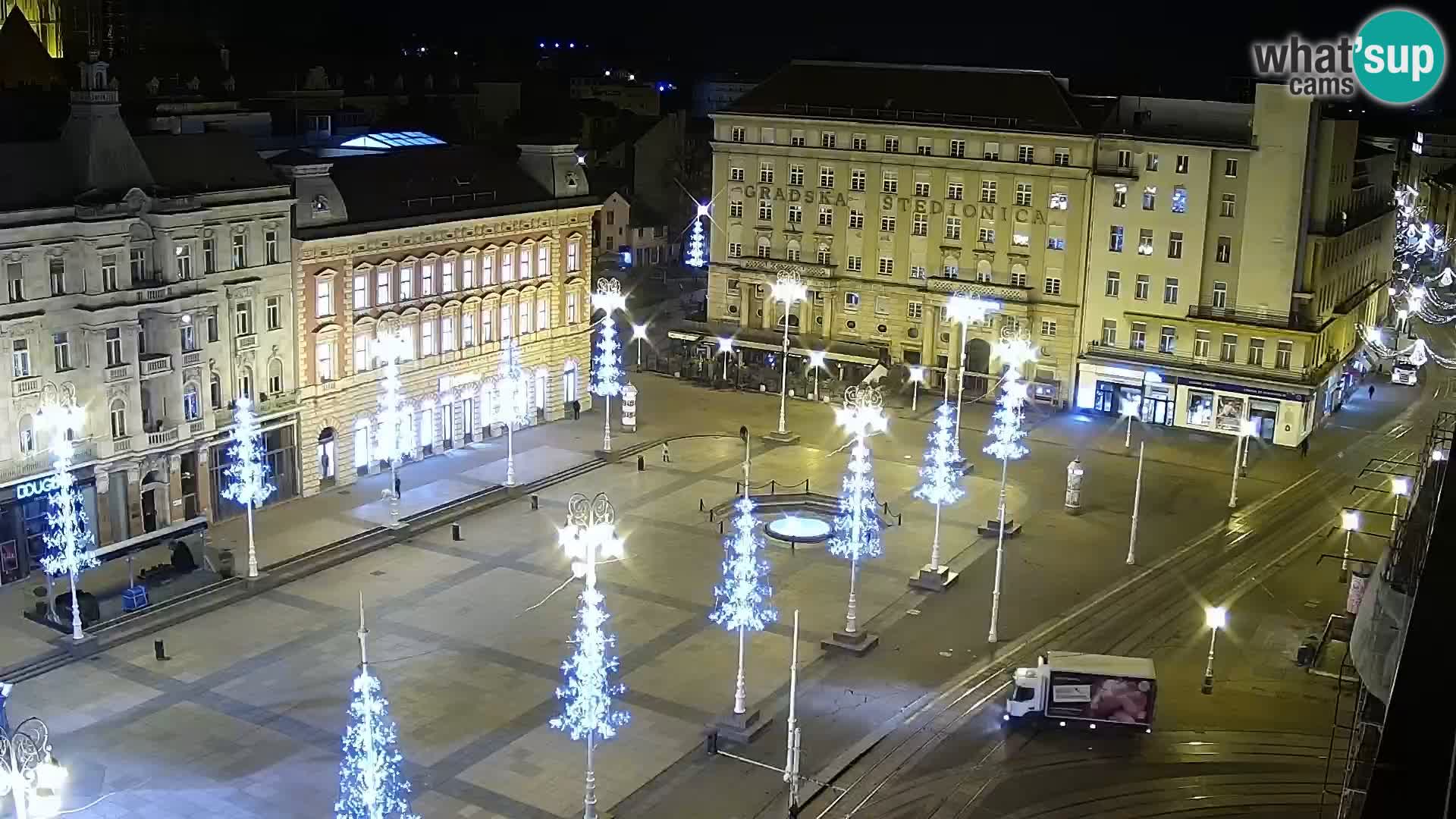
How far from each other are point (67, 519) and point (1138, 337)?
60435 mm

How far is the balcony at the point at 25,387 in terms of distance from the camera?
5397cm

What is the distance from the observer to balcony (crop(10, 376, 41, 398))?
53969 mm

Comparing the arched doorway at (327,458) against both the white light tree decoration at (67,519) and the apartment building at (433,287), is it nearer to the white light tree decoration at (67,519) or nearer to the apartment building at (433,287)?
the apartment building at (433,287)

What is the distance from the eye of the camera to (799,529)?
6544cm

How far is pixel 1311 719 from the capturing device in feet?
151

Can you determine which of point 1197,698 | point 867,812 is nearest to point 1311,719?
point 1197,698

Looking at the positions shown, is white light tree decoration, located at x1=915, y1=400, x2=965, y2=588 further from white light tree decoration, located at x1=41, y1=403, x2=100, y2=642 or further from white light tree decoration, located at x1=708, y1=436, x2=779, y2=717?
white light tree decoration, located at x1=41, y1=403, x2=100, y2=642

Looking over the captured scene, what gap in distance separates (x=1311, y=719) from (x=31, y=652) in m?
42.1

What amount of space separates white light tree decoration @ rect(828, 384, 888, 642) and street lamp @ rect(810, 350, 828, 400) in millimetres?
21743

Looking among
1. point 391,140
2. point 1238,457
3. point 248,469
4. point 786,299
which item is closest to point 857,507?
point 248,469

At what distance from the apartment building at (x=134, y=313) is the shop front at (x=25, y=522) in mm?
65

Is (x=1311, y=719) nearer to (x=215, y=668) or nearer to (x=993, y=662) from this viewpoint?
(x=993, y=662)

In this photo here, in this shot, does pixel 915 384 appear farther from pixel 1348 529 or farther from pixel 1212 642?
pixel 1212 642

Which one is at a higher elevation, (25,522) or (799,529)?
(25,522)
